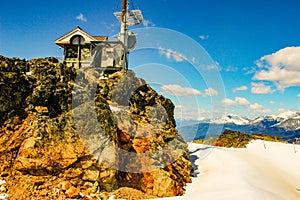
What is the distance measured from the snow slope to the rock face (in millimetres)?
1863

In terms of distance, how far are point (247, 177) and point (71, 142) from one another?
14369 millimetres

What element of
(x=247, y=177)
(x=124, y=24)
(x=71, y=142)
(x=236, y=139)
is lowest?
(x=247, y=177)

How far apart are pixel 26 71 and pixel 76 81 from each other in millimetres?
3749

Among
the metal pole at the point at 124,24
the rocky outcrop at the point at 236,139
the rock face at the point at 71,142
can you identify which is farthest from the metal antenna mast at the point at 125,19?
the rocky outcrop at the point at 236,139

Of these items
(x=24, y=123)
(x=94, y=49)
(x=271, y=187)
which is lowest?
(x=271, y=187)

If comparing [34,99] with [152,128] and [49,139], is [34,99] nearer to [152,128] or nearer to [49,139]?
[49,139]

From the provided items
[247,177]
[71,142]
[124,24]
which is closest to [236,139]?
[247,177]

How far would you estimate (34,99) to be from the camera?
48.3 ft

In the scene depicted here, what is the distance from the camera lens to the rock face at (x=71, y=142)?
1222cm

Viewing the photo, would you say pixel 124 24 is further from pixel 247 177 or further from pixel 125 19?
pixel 247 177

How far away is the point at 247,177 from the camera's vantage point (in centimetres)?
1806

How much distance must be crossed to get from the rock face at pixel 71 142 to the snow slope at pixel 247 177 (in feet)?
6.11

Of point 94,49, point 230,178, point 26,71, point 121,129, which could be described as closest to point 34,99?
point 26,71

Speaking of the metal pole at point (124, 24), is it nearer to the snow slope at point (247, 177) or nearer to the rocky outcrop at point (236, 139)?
the snow slope at point (247, 177)
